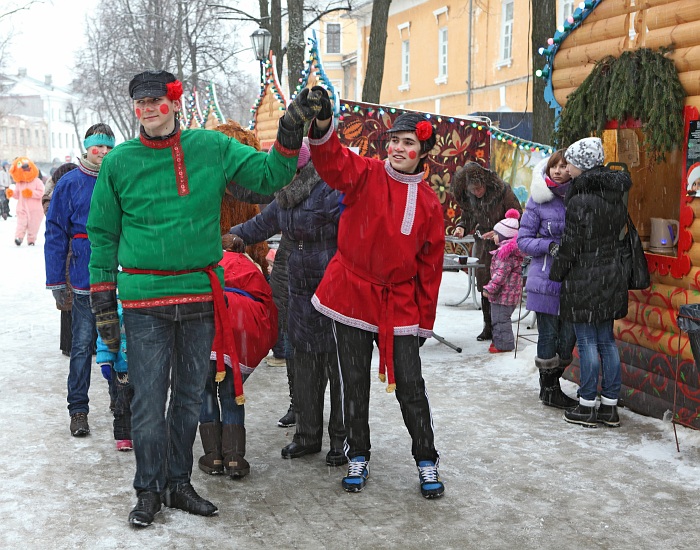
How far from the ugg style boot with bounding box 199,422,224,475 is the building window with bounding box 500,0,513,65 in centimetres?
2400

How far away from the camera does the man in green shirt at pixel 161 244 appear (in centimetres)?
407

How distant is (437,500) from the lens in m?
4.64

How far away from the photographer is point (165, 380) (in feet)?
14.0

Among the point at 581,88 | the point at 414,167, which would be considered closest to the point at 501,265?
the point at 581,88

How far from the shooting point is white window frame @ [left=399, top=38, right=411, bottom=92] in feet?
117

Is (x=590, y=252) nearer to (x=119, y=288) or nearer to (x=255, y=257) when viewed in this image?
(x=255, y=257)

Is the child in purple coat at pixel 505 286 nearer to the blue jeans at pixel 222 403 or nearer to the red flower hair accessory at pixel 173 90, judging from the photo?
the blue jeans at pixel 222 403

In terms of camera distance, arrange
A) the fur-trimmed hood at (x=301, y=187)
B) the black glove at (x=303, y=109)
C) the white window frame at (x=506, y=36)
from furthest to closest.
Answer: the white window frame at (x=506, y=36), the fur-trimmed hood at (x=301, y=187), the black glove at (x=303, y=109)

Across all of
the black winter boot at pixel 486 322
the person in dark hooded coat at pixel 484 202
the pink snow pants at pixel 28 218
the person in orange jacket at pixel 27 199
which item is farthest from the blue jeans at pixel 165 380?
the pink snow pants at pixel 28 218

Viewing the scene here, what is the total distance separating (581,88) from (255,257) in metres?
2.88

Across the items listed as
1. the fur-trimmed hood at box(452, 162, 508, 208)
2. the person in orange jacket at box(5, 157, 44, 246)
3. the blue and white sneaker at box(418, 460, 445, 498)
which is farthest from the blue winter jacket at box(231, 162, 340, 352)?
the person in orange jacket at box(5, 157, 44, 246)

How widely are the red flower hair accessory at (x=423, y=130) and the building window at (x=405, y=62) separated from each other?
32126 mm

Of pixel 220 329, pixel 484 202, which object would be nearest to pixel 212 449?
pixel 220 329

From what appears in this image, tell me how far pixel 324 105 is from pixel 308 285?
1486mm
